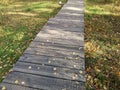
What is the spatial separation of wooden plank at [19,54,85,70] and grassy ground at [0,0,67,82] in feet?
→ 3.11

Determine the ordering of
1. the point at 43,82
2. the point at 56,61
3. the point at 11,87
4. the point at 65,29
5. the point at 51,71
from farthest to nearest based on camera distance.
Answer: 1. the point at 65,29
2. the point at 56,61
3. the point at 51,71
4. the point at 43,82
5. the point at 11,87

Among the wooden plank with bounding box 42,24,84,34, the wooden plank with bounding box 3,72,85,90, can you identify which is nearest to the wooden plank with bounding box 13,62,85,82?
the wooden plank with bounding box 3,72,85,90

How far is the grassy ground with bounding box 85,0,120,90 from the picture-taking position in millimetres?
6020

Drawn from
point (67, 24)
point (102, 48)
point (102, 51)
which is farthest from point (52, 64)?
point (67, 24)

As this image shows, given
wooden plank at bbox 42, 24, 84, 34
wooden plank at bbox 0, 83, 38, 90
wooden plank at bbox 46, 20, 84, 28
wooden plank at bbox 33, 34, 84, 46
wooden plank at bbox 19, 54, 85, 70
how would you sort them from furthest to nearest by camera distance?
wooden plank at bbox 46, 20, 84, 28 → wooden plank at bbox 42, 24, 84, 34 → wooden plank at bbox 33, 34, 84, 46 → wooden plank at bbox 19, 54, 85, 70 → wooden plank at bbox 0, 83, 38, 90

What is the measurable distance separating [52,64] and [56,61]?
0.23 metres

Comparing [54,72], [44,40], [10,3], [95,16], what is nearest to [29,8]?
[10,3]

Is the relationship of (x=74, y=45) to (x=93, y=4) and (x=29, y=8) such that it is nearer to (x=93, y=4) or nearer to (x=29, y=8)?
(x=29, y=8)

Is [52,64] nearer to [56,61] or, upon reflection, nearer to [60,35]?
[56,61]

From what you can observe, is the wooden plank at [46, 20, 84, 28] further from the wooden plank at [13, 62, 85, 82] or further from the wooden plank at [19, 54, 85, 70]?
the wooden plank at [13, 62, 85, 82]

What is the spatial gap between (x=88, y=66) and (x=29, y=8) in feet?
26.2

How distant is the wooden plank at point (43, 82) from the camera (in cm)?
464

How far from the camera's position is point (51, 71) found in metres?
5.27

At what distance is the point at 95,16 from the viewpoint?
12414 millimetres
